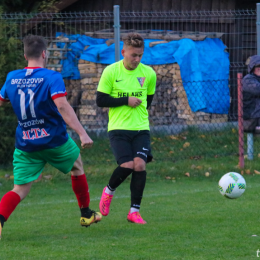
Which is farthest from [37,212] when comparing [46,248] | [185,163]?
[185,163]

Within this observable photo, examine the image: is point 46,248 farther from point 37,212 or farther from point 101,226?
point 37,212

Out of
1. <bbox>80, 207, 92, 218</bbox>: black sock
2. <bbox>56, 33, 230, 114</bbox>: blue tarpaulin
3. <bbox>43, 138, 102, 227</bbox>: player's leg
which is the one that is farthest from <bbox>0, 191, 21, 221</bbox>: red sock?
<bbox>56, 33, 230, 114</bbox>: blue tarpaulin

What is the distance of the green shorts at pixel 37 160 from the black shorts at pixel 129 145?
0.72m

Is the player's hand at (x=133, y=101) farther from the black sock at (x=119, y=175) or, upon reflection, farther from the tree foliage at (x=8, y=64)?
the tree foliage at (x=8, y=64)

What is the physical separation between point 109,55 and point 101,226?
6643 millimetres

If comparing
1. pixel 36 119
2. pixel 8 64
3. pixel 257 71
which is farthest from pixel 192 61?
pixel 36 119

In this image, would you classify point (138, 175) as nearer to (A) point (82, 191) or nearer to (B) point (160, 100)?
(A) point (82, 191)

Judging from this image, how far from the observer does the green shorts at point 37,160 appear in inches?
202

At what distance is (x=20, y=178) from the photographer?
5.13m

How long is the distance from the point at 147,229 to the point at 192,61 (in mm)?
7356

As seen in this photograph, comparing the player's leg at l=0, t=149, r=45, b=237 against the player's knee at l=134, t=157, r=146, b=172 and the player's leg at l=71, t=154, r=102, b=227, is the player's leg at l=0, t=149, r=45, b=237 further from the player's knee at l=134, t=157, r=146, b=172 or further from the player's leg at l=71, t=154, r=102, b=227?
the player's knee at l=134, t=157, r=146, b=172

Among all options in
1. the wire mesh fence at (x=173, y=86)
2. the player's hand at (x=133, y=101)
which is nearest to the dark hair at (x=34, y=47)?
the player's hand at (x=133, y=101)

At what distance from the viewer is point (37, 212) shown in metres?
6.77

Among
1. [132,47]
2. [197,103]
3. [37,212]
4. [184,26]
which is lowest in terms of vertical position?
[37,212]
